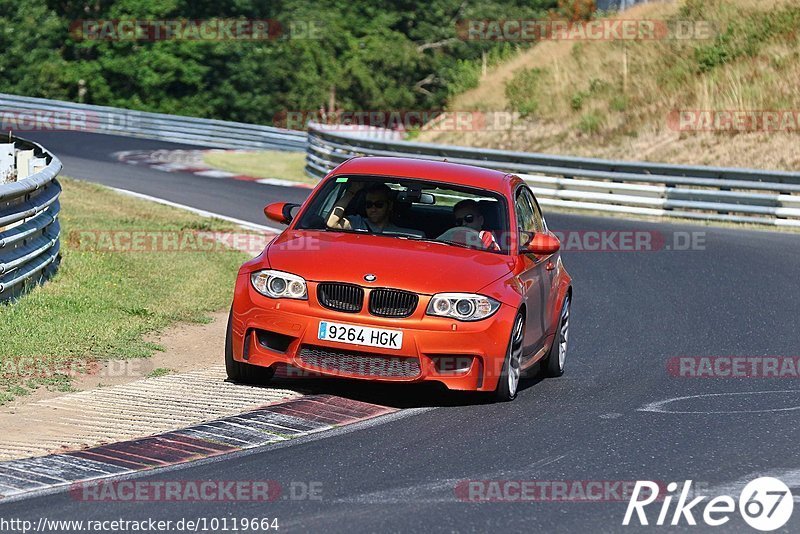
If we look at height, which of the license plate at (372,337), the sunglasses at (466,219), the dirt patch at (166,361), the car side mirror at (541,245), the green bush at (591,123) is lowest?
the green bush at (591,123)

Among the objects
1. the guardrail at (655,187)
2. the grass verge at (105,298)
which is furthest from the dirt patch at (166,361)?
the guardrail at (655,187)

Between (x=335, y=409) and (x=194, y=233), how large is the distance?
33.0ft

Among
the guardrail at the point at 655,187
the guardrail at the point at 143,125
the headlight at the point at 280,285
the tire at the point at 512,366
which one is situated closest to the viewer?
the headlight at the point at 280,285

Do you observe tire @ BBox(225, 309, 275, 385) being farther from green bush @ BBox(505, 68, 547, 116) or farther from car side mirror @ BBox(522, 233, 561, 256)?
green bush @ BBox(505, 68, 547, 116)

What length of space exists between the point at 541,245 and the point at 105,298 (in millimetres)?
4727

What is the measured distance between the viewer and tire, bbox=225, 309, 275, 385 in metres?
9.21

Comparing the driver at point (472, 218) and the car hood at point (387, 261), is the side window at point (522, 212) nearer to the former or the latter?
the driver at point (472, 218)

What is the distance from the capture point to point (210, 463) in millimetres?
7078

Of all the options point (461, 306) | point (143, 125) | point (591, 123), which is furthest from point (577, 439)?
point (143, 125)

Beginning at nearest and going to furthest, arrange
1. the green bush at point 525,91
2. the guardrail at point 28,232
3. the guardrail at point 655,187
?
1. the guardrail at point 28,232
2. the guardrail at point 655,187
3. the green bush at point 525,91

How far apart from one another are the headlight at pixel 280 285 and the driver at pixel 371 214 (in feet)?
3.29

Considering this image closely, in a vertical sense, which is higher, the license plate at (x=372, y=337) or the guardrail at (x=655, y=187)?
the license plate at (x=372, y=337)

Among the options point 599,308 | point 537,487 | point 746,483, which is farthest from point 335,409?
point 599,308

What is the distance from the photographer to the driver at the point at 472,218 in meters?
9.80
